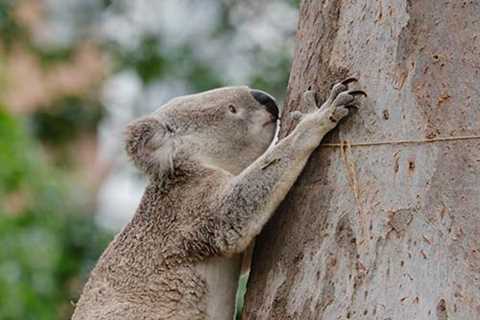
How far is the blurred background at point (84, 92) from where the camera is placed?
7.34 m

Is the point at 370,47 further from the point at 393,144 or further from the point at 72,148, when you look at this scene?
the point at 72,148

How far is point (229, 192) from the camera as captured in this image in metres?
3.03

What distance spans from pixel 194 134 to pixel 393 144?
108 centimetres

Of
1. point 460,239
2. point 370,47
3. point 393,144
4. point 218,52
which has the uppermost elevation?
point 218,52

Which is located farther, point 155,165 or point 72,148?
point 72,148

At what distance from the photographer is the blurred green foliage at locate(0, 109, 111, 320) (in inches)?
277

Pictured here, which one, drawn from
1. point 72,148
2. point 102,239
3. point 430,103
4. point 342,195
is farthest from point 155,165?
point 72,148

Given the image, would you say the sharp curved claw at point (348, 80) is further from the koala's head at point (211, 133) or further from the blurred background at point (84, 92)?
the blurred background at point (84, 92)

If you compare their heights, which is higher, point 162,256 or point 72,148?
point 72,148

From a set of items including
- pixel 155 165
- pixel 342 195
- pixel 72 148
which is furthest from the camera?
pixel 72 148

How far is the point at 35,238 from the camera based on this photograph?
7.35 metres

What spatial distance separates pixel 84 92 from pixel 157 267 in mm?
9209

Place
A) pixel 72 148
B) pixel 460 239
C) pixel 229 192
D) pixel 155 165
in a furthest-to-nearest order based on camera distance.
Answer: pixel 72 148 → pixel 155 165 → pixel 229 192 → pixel 460 239

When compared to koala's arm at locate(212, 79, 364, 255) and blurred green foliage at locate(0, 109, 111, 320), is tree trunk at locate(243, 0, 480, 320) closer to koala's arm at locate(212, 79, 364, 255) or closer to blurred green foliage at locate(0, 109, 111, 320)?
koala's arm at locate(212, 79, 364, 255)
